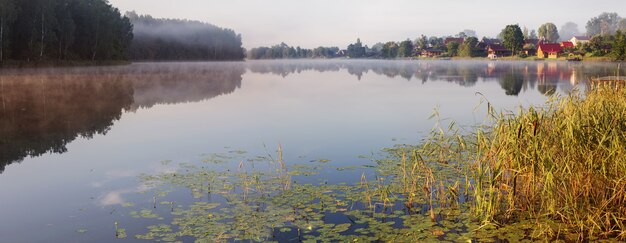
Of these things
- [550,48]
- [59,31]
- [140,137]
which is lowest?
[140,137]

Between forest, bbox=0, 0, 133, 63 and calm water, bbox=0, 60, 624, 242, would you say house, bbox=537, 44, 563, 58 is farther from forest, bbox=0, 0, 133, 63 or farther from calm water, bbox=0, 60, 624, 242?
calm water, bbox=0, 60, 624, 242

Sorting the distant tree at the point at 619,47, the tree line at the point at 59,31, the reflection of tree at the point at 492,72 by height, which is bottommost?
the reflection of tree at the point at 492,72

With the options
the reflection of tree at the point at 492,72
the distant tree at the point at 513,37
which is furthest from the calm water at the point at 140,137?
the distant tree at the point at 513,37

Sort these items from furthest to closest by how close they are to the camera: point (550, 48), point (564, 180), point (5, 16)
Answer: point (550, 48) → point (5, 16) → point (564, 180)

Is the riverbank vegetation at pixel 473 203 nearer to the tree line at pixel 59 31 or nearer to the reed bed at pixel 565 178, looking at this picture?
the reed bed at pixel 565 178

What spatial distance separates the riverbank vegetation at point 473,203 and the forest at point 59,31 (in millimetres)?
77460

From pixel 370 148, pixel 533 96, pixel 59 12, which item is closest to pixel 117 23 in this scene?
pixel 59 12

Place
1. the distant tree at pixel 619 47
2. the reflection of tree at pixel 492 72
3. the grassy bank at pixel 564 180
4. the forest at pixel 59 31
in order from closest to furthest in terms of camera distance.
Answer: the grassy bank at pixel 564 180 → the reflection of tree at pixel 492 72 → the forest at pixel 59 31 → the distant tree at pixel 619 47

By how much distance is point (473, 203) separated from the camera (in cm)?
1052

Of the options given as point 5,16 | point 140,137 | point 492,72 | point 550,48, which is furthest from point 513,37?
point 140,137

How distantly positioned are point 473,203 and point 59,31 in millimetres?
95383

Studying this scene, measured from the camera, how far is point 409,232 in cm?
939

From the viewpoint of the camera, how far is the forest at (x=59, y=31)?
7919cm

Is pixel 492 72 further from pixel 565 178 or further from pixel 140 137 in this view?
pixel 565 178
